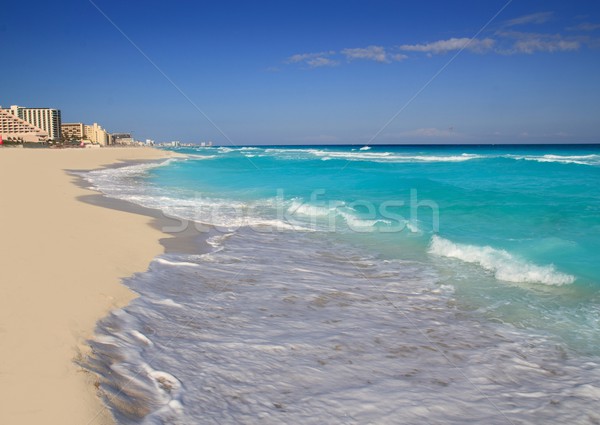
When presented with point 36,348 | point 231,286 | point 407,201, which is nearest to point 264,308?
point 231,286

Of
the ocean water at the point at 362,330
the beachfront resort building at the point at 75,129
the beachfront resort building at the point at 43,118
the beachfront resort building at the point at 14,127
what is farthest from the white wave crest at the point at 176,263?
the beachfront resort building at the point at 43,118

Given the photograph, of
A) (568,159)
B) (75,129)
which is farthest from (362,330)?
(75,129)

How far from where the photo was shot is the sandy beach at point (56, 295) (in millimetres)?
2895

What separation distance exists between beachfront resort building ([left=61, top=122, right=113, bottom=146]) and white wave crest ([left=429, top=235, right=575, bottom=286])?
146 meters

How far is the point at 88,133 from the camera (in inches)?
6122

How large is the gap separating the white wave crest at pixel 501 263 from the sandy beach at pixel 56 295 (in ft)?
18.1

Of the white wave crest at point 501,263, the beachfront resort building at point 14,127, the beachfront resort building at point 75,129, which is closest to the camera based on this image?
the white wave crest at point 501,263

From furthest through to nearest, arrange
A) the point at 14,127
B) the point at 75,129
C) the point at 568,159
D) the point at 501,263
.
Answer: the point at 75,129 → the point at 14,127 → the point at 568,159 → the point at 501,263

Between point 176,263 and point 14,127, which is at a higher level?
point 14,127

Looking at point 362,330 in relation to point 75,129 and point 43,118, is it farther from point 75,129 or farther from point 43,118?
point 43,118

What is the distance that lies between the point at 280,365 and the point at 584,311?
4.13 metres

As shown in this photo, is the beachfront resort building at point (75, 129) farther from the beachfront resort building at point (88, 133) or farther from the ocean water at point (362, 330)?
the ocean water at point (362, 330)

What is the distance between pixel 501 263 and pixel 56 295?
6705 millimetres

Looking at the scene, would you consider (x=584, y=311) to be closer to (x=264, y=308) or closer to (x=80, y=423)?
(x=264, y=308)
